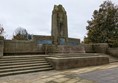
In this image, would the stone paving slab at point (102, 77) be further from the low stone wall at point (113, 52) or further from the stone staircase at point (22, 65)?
the low stone wall at point (113, 52)

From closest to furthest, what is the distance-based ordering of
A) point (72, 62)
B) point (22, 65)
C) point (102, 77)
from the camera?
1. point (102, 77)
2. point (22, 65)
3. point (72, 62)

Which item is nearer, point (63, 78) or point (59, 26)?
point (63, 78)

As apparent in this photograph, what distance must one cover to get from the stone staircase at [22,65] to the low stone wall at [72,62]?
14.3 inches

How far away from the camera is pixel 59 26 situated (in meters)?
14.5

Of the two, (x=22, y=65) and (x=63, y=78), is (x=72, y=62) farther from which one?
(x=63, y=78)

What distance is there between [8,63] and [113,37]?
16.6 meters

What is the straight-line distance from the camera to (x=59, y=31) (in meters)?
14.3

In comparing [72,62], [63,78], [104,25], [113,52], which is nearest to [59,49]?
[72,62]

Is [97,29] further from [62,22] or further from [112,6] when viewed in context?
[62,22]

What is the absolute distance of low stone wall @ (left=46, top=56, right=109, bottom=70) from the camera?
Answer: 28.5 feet

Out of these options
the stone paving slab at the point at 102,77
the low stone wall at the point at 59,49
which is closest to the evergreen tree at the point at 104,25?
the low stone wall at the point at 59,49

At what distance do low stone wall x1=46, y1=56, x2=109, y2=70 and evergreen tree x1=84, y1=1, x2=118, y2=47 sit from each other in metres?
Result: 10.4

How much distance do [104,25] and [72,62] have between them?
1440 cm

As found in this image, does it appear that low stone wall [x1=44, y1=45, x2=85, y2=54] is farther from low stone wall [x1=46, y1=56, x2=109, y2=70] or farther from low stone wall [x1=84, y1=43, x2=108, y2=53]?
low stone wall [x1=84, y1=43, x2=108, y2=53]
